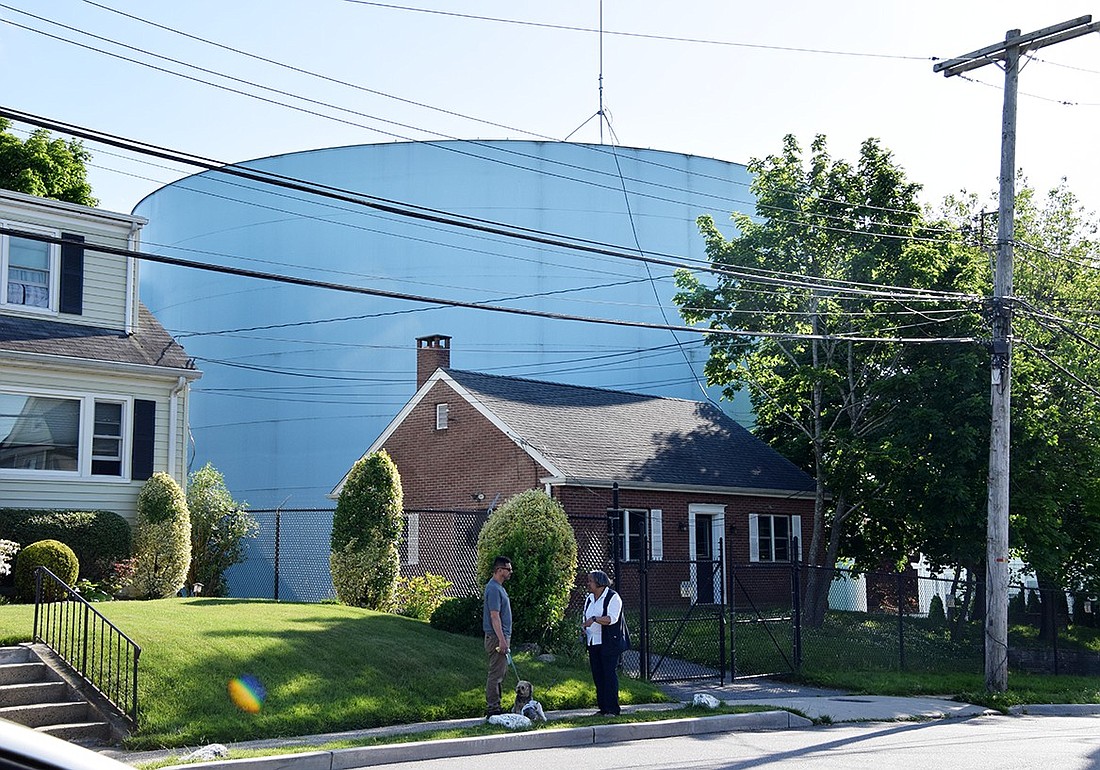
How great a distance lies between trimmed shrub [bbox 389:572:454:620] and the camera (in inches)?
793

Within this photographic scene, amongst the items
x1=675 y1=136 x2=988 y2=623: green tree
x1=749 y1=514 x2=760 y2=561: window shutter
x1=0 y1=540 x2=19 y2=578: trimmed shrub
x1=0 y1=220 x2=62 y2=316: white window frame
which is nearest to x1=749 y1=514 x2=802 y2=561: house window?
x1=749 y1=514 x2=760 y2=561: window shutter

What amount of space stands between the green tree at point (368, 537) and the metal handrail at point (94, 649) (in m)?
5.64

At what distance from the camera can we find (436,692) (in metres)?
14.2

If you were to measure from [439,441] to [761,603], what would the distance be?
387 inches

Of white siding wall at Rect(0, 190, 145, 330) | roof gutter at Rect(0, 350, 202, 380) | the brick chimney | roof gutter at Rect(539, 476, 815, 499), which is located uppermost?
white siding wall at Rect(0, 190, 145, 330)

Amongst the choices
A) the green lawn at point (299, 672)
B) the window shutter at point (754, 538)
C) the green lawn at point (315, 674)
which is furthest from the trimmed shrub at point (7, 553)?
the window shutter at point (754, 538)

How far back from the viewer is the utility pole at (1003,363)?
19547 mm

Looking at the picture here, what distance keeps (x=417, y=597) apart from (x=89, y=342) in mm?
8032

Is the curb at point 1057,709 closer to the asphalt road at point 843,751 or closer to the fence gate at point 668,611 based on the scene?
the asphalt road at point 843,751

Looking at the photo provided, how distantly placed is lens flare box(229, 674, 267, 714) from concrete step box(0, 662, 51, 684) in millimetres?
2084

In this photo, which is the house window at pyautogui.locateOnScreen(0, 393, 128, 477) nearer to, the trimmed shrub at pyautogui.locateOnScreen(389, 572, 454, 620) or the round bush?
the round bush

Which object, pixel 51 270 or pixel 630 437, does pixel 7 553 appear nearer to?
pixel 51 270

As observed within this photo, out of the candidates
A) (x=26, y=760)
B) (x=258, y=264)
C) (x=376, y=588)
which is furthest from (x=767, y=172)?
(x=26, y=760)

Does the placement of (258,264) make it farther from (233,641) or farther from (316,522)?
(233,641)
